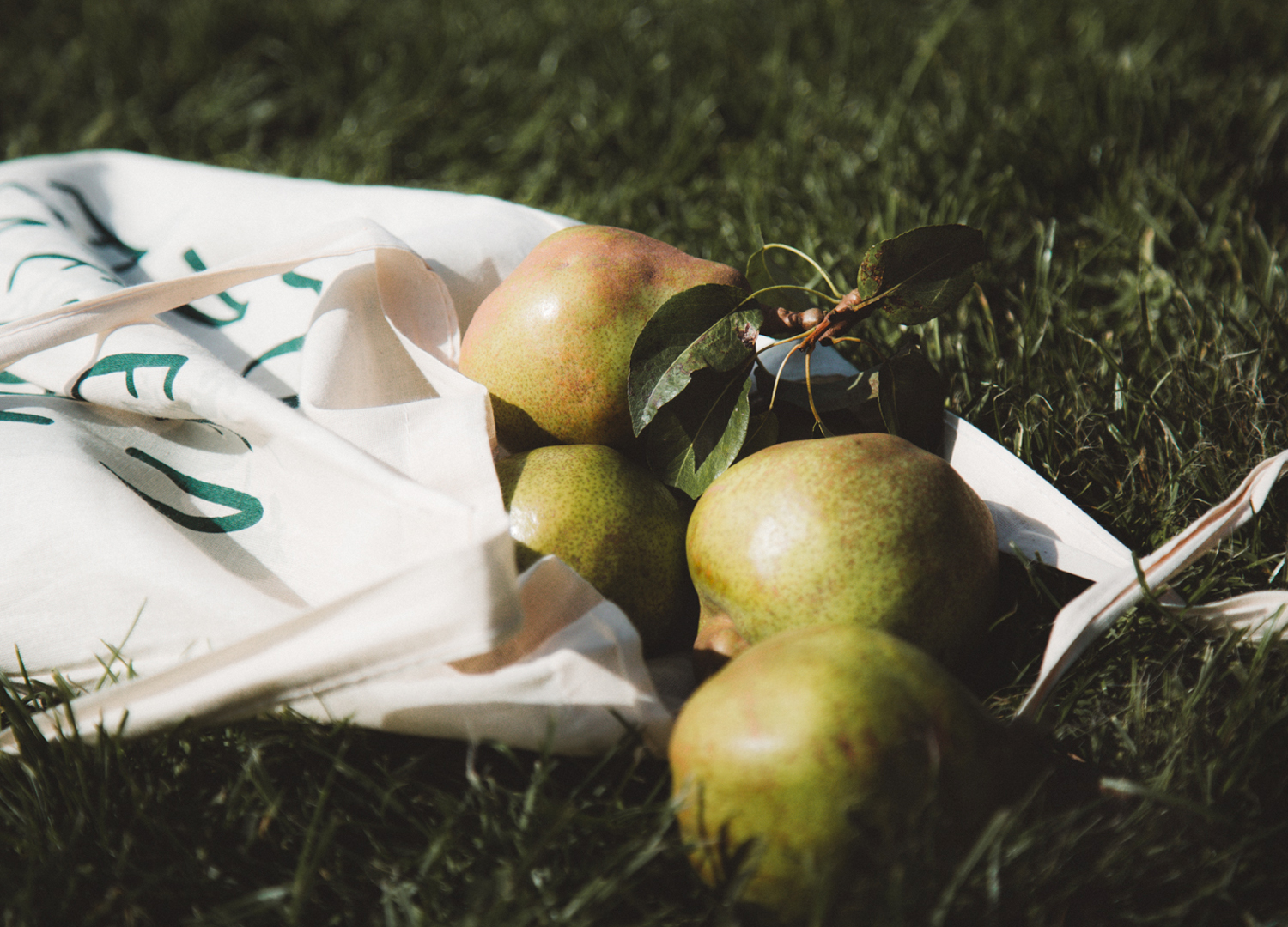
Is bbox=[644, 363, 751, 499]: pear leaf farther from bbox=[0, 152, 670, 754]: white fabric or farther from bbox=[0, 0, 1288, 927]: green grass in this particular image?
bbox=[0, 0, 1288, 927]: green grass

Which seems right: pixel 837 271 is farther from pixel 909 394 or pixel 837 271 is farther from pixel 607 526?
pixel 607 526

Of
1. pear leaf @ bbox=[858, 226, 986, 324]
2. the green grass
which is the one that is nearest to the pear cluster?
the green grass

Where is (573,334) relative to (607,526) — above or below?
above

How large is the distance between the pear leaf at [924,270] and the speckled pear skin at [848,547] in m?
0.27

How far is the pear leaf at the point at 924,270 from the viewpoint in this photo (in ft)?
5.64

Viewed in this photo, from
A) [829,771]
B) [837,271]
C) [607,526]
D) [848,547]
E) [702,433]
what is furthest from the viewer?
[837,271]

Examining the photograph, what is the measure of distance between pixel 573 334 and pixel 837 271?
1378 millimetres

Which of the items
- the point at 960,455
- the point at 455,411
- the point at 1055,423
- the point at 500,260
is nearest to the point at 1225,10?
the point at 1055,423

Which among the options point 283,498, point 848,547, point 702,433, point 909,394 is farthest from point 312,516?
point 909,394

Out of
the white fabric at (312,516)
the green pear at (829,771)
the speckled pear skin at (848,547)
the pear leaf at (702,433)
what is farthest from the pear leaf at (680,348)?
the green pear at (829,771)

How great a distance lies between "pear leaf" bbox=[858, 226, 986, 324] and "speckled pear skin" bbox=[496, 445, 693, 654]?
59cm

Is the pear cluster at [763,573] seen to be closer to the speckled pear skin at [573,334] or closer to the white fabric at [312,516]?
the speckled pear skin at [573,334]

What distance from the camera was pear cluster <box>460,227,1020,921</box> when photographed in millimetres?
1269

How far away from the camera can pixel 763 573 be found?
1.61m
